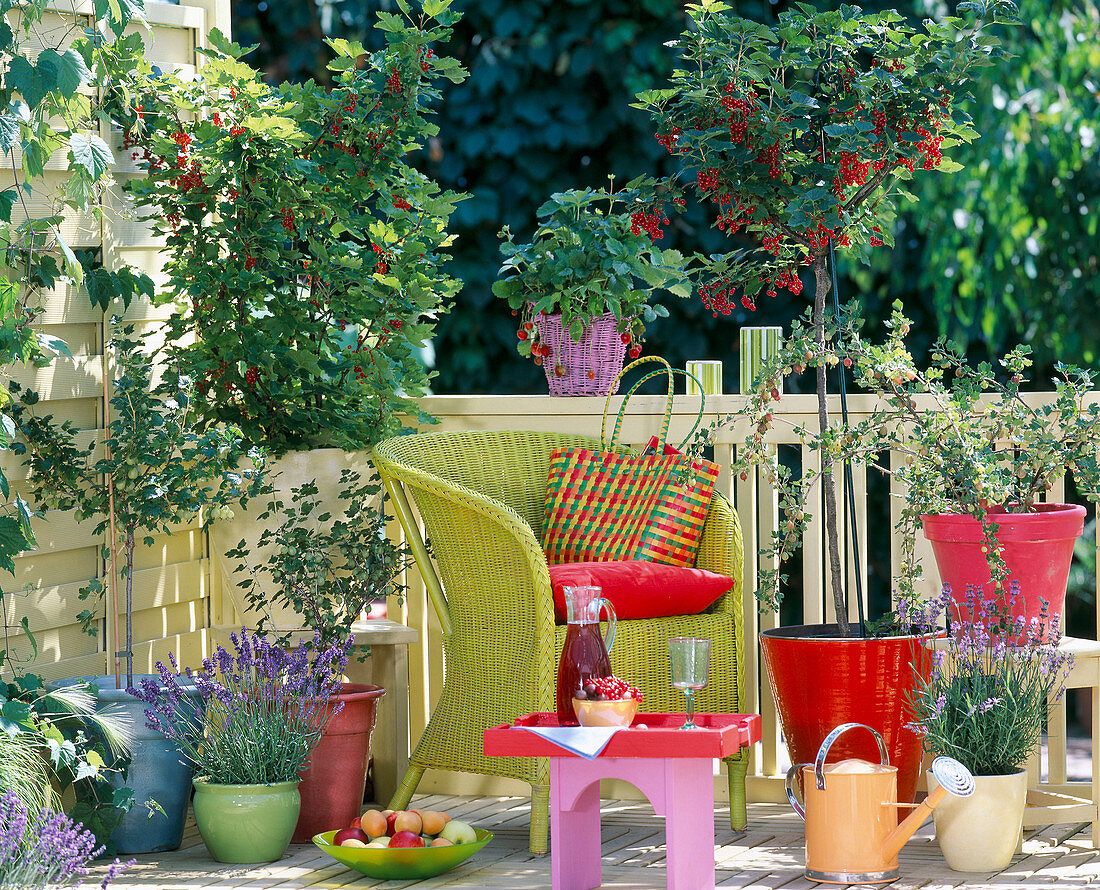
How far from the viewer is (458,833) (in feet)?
9.92

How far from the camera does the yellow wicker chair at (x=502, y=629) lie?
3180 mm

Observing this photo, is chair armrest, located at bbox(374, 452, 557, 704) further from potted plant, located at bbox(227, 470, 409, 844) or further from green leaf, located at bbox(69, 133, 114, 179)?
green leaf, located at bbox(69, 133, 114, 179)

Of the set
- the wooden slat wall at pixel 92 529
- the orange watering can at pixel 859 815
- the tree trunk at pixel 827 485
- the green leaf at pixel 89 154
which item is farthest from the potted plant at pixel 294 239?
the orange watering can at pixel 859 815

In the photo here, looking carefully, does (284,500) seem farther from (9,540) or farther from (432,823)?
(432,823)

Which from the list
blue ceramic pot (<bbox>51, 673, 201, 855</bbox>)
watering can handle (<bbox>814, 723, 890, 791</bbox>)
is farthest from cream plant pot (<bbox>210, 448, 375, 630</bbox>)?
watering can handle (<bbox>814, 723, 890, 791</bbox>)

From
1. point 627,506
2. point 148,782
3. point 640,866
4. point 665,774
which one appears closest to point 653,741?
point 665,774

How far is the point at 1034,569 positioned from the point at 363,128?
1753 millimetres

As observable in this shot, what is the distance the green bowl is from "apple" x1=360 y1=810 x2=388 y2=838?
7 cm

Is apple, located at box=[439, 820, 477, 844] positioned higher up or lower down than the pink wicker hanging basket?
lower down

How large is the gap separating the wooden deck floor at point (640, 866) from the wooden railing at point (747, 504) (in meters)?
0.43

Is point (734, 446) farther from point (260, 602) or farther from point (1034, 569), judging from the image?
point (260, 602)

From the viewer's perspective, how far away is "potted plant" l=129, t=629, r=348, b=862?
3.09 meters

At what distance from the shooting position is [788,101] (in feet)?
10.5

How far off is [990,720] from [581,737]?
0.82 meters
